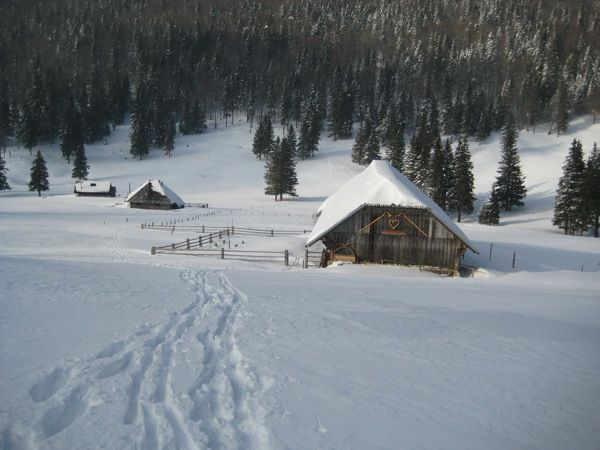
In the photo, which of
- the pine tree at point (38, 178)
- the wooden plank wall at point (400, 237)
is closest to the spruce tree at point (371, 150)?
the pine tree at point (38, 178)

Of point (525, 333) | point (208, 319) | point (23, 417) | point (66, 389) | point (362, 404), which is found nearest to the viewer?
point (23, 417)

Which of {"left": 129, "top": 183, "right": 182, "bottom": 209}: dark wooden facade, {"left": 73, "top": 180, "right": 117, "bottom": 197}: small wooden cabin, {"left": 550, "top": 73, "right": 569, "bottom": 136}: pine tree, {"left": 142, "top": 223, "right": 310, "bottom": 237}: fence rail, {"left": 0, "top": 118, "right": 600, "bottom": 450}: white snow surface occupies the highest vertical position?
{"left": 550, "top": 73, "right": 569, "bottom": 136}: pine tree

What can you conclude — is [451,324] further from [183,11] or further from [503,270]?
[183,11]

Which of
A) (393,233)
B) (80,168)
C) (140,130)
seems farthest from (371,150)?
(393,233)

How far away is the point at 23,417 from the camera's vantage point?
17.9 feet

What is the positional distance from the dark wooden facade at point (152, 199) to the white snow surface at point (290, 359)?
35.8m

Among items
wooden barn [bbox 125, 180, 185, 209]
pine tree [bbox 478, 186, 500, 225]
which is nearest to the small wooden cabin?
wooden barn [bbox 125, 180, 185, 209]

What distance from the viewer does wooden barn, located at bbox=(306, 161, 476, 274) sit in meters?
23.7

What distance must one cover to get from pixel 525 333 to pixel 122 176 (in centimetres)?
8309

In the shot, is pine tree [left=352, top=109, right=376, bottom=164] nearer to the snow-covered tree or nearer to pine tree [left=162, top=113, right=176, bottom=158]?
the snow-covered tree

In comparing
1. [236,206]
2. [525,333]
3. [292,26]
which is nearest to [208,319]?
[525,333]

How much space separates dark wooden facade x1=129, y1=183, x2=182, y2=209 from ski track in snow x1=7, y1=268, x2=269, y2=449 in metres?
50.7

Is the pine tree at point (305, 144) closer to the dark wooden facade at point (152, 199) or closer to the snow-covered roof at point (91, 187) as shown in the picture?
the dark wooden facade at point (152, 199)

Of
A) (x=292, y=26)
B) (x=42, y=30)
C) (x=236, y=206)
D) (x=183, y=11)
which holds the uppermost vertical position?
(x=183, y=11)
